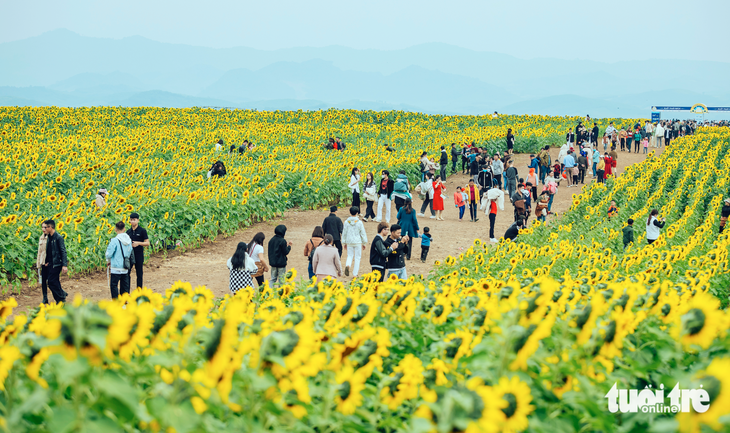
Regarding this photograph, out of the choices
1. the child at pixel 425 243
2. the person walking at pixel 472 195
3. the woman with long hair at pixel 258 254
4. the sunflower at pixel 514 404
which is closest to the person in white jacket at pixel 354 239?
the child at pixel 425 243

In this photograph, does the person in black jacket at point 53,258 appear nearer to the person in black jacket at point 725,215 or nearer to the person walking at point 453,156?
the person in black jacket at point 725,215

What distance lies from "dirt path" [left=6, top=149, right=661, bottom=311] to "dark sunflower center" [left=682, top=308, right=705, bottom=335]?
786cm

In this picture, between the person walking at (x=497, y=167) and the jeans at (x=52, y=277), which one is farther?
the person walking at (x=497, y=167)

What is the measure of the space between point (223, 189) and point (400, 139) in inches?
701

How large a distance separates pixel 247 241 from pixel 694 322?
45.5ft

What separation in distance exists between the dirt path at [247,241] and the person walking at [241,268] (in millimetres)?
1021

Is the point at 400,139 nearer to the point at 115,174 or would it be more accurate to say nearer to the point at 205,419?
the point at 115,174

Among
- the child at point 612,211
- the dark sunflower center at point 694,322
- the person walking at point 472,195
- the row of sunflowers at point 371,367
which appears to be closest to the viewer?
the row of sunflowers at point 371,367

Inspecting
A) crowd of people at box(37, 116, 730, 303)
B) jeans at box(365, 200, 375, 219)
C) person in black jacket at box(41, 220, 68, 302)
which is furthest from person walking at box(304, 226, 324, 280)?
jeans at box(365, 200, 375, 219)

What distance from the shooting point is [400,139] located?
111 ft

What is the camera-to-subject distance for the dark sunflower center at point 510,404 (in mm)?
2375

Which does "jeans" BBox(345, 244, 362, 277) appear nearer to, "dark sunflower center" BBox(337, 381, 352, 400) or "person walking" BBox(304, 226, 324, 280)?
"person walking" BBox(304, 226, 324, 280)

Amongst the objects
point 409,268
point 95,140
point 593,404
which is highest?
point 95,140

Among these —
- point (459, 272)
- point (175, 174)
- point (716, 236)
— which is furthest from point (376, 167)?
point (459, 272)
